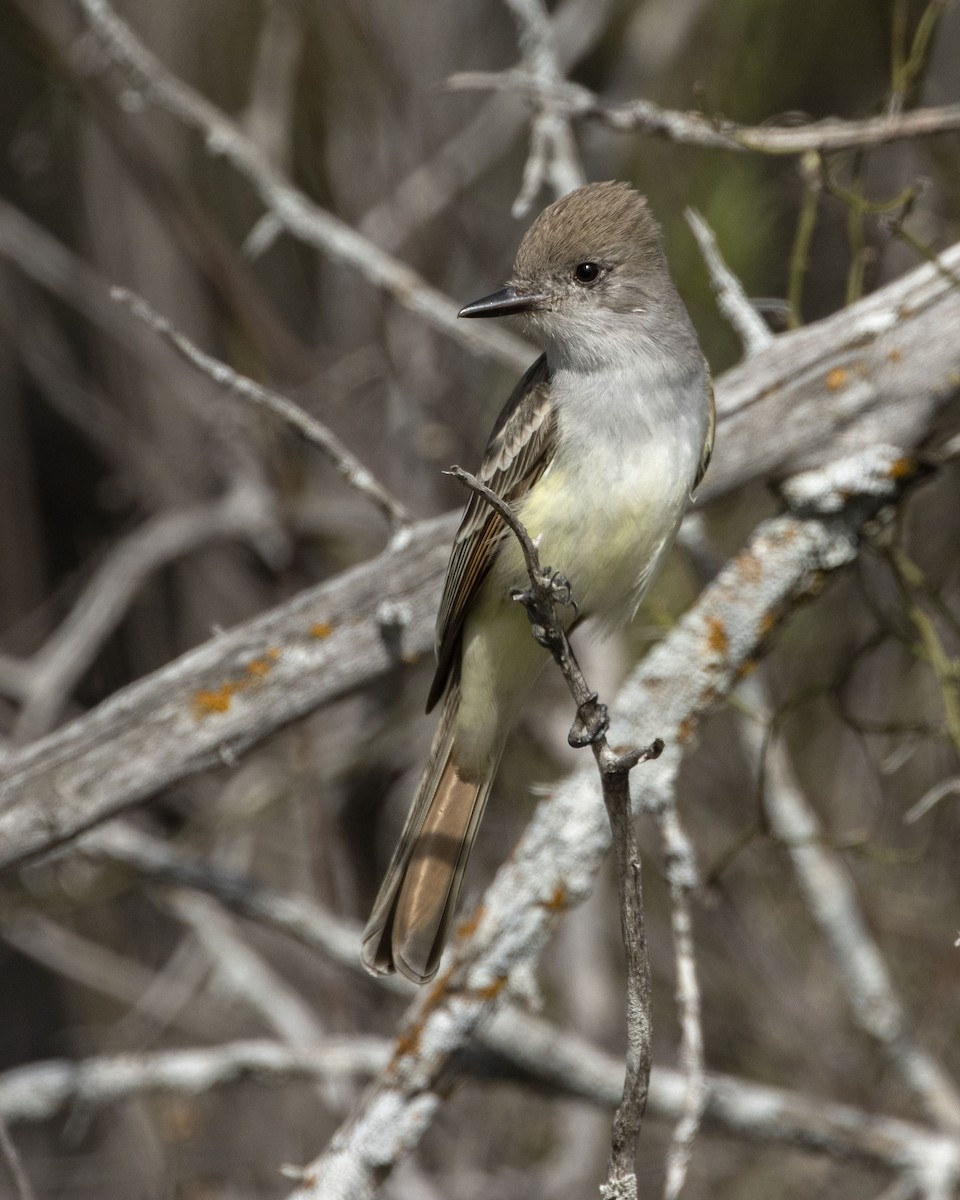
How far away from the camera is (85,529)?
5.73m

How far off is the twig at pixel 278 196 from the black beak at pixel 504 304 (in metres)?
0.75

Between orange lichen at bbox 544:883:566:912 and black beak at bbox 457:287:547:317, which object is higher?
black beak at bbox 457:287:547:317

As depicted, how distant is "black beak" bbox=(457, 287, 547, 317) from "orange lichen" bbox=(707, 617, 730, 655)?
2.42 ft

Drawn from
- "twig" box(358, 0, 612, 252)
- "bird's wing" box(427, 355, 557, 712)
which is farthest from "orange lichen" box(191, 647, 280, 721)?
"twig" box(358, 0, 612, 252)

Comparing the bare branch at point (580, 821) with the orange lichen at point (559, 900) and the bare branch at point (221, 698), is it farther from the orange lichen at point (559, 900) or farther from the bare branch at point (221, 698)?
the bare branch at point (221, 698)

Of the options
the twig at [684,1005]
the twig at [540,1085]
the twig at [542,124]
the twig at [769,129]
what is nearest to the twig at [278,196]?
the twig at [542,124]

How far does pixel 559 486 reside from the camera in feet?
8.38

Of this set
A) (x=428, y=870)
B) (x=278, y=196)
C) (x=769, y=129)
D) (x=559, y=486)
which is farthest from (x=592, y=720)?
(x=278, y=196)

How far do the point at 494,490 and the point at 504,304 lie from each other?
381mm

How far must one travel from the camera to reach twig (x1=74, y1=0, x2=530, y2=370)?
3.30 meters

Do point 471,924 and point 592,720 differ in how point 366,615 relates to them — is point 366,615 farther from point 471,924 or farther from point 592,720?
point 592,720

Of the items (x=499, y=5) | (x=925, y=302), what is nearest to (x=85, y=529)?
(x=499, y=5)

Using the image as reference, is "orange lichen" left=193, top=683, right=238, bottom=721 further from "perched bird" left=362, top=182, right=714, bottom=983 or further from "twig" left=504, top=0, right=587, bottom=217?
"twig" left=504, top=0, right=587, bottom=217

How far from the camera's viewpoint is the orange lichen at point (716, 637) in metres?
2.71
